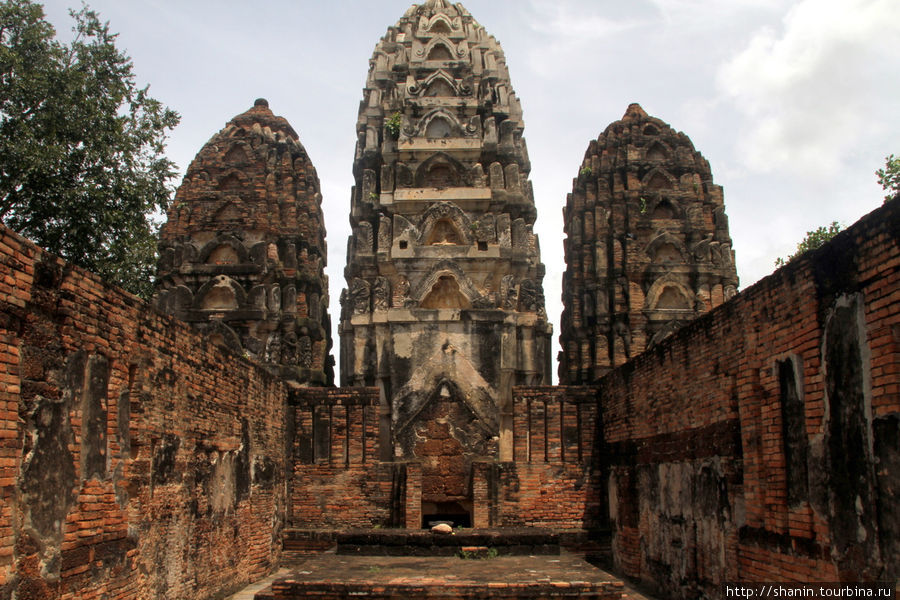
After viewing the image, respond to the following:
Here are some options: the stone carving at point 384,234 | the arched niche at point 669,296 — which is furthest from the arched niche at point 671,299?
the stone carving at point 384,234

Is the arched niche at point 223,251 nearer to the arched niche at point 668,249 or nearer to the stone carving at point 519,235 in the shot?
the stone carving at point 519,235

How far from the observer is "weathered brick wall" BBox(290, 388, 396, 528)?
50.6ft

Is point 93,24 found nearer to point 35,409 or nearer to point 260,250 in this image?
point 260,250

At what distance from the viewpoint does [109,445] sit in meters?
8.01

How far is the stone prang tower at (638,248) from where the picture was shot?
76.8 ft

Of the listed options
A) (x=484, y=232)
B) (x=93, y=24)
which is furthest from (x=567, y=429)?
(x=93, y=24)

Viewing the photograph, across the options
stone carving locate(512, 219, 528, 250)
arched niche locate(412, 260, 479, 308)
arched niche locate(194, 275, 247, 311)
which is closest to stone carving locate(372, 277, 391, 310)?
arched niche locate(412, 260, 479, 308)

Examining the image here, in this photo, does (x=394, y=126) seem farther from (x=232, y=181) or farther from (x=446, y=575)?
(x=446, y=575)

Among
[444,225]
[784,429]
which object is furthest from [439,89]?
[784,429]

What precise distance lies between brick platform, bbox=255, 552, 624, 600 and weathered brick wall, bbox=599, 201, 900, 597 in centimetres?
156

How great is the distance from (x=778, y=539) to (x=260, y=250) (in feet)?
50.9

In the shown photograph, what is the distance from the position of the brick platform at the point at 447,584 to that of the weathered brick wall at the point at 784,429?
1561 millimetres

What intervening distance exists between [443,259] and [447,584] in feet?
35.4

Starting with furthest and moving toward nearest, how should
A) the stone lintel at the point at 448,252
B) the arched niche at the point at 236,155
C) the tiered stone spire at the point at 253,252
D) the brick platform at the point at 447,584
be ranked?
the arched niche at the point at 236,155, the tiered stone spire at the point at 253,252, the stone lintel at the point at 448,252, the brick platform at the point at 447,584
